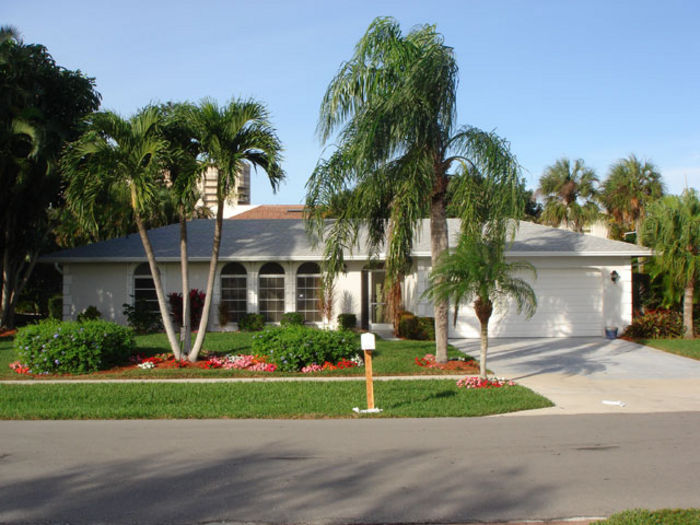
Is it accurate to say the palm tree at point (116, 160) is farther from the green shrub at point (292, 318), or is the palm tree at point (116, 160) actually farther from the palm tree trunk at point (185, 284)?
the green shrub at point (292, 318)

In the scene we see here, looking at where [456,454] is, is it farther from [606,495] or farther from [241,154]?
[241,154]

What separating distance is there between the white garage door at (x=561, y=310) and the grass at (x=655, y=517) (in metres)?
14.6

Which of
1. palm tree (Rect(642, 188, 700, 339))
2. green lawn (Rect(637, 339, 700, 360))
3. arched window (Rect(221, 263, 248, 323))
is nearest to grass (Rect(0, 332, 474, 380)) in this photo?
arched window (Rect(221, 263, 248, 323))

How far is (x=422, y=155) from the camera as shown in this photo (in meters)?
12.8

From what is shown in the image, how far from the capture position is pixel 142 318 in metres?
20.2

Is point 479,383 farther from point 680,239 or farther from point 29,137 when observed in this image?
point 29,137

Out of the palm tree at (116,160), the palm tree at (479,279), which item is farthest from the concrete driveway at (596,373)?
the palm tree at (116,160)

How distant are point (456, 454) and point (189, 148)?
31.4 ft

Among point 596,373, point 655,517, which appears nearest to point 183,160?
point 596,373

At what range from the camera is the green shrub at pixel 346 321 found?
2008cm

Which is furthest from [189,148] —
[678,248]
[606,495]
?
[678,248]

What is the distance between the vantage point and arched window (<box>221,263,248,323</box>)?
2141cm

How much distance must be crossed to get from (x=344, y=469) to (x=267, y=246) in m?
15.7

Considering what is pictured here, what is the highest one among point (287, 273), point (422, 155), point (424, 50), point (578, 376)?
point (424, 50)
